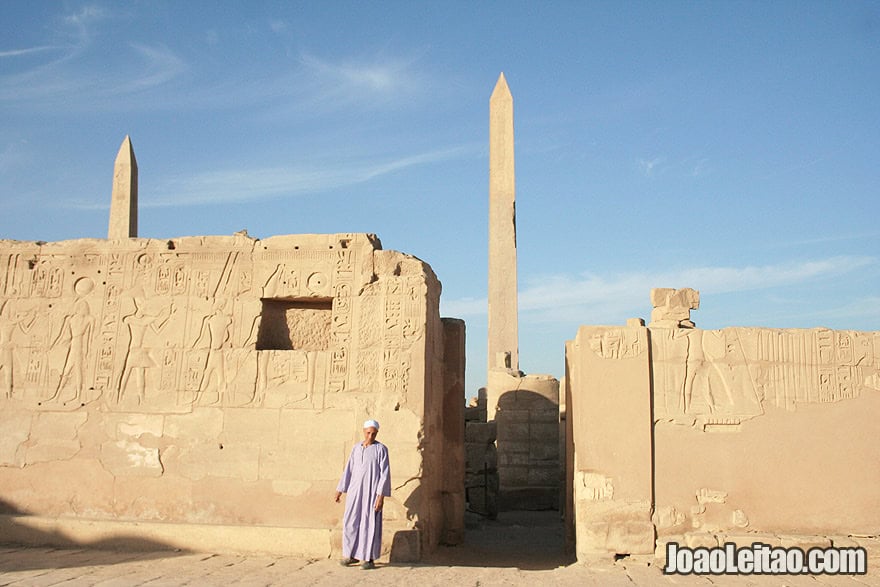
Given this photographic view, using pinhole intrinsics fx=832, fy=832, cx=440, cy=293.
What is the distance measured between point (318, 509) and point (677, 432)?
312cm

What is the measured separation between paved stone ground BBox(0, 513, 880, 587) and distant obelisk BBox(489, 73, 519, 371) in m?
9.69

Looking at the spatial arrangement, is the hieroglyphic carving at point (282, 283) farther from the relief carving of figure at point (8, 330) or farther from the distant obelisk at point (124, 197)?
the distant obelisk at point (124, 197)

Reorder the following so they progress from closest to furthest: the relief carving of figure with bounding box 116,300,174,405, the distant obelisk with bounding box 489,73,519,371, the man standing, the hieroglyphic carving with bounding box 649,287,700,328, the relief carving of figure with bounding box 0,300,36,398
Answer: the man standing → the relief carving of figure with bounding box 116,300,174,405 → the relief carving of figure with bounding box 0,300,36,398 → the hieroglyphic carving with bounding box 649,287,700,328 → the distant obelisk with bounding box 489,73,519,371

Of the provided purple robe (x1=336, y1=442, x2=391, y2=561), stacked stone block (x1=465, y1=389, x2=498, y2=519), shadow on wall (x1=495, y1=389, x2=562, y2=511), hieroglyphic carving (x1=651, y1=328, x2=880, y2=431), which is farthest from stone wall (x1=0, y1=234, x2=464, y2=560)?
shadow on wall (x1=495, y1=389, x2=562, y2=511)

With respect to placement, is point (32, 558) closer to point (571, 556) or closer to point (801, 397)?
point (571, 556)

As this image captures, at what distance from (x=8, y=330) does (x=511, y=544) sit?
215 inches

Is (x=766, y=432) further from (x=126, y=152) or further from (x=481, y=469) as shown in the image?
(x=126, y=152)

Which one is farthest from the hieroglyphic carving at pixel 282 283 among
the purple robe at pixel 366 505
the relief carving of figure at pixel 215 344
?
the purple robe at pixel 366 505

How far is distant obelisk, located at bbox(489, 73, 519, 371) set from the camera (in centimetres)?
1688

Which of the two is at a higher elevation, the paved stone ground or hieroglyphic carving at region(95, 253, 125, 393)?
hieroglyphic carving at region(95, 253, 125, 393)

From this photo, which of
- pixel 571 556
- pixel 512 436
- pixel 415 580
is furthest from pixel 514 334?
pixel 415 580

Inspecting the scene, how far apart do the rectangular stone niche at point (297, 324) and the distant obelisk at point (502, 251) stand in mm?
9289

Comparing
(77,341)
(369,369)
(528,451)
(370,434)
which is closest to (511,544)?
(369,369)

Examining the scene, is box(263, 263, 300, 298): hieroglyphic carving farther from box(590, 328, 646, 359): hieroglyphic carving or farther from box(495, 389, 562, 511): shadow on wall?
box(495, 389, 562, 511): shadow on wall
